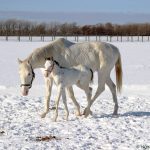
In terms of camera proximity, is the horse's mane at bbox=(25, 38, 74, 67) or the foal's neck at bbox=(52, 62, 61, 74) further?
the horse's mane at bbox=(25, 38, 74, 67)

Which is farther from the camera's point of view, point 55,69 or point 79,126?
point 55,69

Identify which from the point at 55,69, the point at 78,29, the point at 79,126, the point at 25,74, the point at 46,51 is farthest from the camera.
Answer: the point at 78,29

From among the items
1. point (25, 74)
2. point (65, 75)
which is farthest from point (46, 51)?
point (25, 74)

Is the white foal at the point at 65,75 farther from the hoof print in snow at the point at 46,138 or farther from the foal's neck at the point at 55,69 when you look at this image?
the hoof print in snow at the point at 46,138

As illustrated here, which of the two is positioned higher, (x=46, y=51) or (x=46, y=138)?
(x=46, y=51)

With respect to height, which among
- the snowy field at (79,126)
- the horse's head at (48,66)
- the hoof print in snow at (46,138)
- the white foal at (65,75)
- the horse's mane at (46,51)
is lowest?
the snowy field at (79,126)

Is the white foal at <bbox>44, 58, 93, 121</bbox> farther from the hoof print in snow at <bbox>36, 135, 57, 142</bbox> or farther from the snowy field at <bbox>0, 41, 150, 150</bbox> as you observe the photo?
the hoof print in snow at <bbox>36, 135, 57, 142</bbox>

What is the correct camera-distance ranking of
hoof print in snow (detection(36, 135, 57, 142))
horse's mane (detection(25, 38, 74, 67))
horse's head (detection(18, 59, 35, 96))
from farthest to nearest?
horse's mane (detection(25, 38, 74, 67)) → horse's head (detection(18, 59, 35, 96)) → hoof print in snow (detection(36, 135, 57, 142))

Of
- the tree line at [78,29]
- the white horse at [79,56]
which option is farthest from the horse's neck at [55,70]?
the tree line at [78,29]

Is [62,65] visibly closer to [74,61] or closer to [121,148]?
[74,61]

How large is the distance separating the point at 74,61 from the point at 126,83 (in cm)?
563

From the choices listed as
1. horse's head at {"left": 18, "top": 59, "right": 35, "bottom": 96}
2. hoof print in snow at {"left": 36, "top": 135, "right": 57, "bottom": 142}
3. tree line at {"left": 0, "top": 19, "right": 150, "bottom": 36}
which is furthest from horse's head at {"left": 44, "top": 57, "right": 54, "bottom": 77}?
tree line at {"left": 0, "top": 19, "right": 150, "bottom": 36}

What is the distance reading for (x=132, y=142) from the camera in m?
6.25

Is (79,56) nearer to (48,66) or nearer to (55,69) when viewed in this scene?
(55,69)
